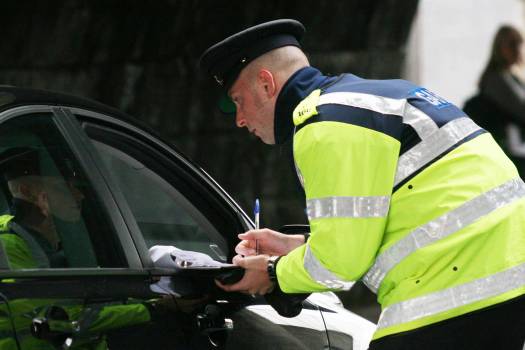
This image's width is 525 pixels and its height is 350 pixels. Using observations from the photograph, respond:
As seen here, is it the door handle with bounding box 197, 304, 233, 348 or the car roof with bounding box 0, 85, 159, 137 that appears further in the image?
the door handle with bounding box 197, 304, 233, 348

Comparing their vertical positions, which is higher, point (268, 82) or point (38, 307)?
point (268, 82)

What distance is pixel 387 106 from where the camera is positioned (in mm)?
3387

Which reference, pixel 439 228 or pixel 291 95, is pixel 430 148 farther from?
pixel 291 95

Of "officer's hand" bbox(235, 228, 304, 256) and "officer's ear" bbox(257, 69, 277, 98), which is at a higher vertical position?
"officer's ear" bbox(257, 69, 277, 98)

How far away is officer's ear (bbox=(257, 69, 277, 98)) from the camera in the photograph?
355cm

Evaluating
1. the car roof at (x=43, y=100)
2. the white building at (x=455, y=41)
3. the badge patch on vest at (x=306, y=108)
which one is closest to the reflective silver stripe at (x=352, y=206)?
the badge patch on vest at (x=306, y=108)

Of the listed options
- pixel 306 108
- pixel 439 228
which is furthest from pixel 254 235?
pixel 439 228

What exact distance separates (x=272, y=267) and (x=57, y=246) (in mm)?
596

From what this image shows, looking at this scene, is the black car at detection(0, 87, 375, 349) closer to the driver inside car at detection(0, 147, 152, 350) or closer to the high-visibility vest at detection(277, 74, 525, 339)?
the driver inside car at detection(0, 147, 152, 350)

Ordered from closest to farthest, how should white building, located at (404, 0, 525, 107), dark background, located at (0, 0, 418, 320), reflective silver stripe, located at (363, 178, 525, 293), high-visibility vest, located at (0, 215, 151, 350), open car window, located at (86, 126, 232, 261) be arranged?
high-visibility vest, located at (0, 215, 151, 350) → reflective silver stripe, located at (363, 178, 525, 293) → open car window, located at (86, 126, 232, 261) → dark background, located at (0, 0, 418, 320) → white building, located at (404, 0, 525, 107)

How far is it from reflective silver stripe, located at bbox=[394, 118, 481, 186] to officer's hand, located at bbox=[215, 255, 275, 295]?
52 cm

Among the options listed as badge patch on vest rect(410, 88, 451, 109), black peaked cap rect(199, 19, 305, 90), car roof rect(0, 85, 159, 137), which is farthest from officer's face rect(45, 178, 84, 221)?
badge patch on vest rect(410, 88, 451, 109)

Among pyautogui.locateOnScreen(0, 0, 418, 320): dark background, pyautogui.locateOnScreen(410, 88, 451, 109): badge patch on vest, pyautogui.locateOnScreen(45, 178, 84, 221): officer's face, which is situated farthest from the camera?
pyautogui.locateOnScreen(0, 0, 418, 320): dark background

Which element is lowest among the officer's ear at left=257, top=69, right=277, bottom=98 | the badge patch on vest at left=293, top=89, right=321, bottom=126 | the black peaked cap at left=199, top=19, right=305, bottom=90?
the badge patch on vest at left=293, top=89, right=321, bottom=126
